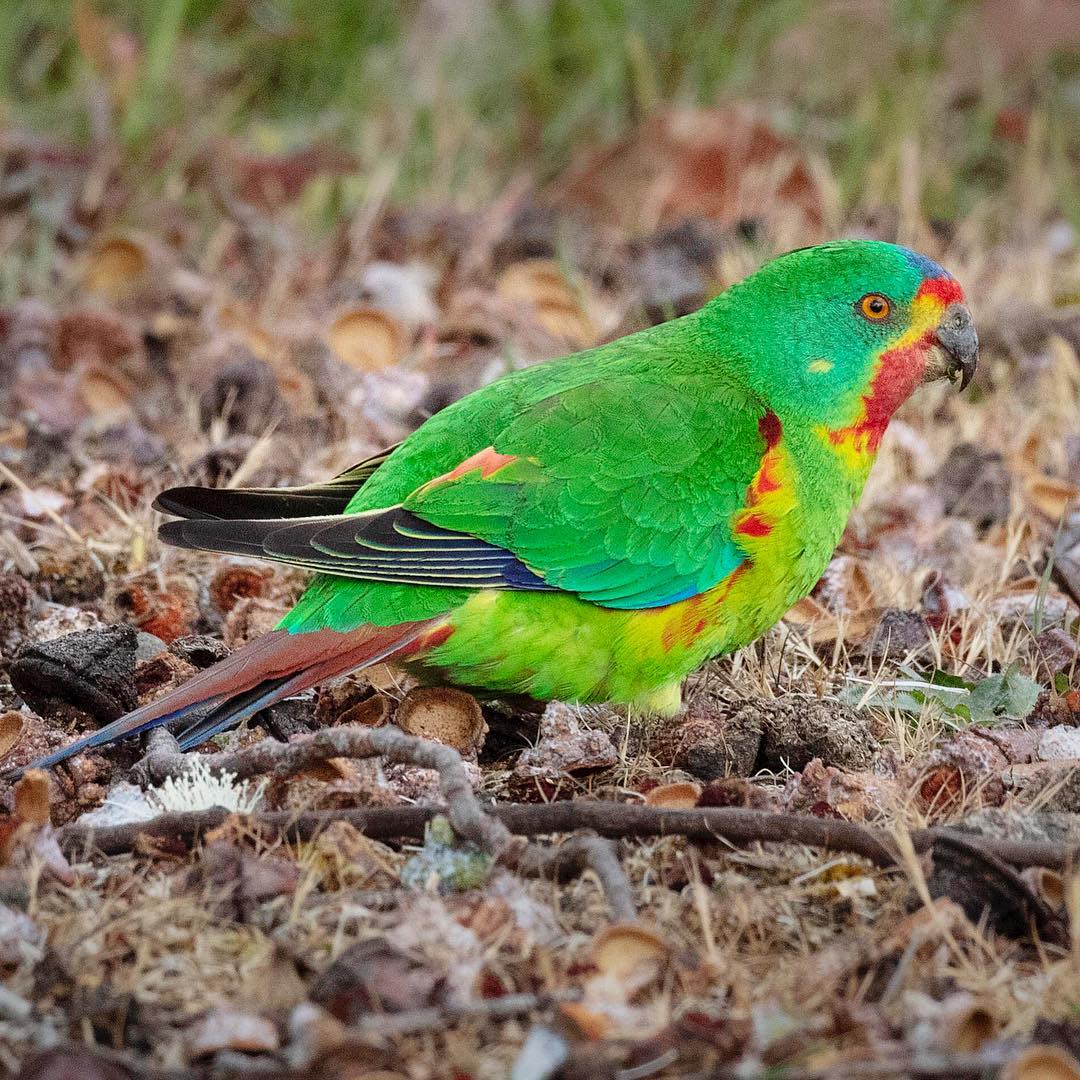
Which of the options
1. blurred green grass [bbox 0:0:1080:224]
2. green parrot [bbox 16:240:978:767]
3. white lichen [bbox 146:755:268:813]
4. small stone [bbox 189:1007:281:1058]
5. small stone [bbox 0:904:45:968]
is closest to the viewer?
small stone [bbox 189:1007:281:1058]

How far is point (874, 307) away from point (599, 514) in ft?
2.56

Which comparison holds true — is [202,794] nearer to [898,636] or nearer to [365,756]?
[365,756]

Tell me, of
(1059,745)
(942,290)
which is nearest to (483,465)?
(942,290)

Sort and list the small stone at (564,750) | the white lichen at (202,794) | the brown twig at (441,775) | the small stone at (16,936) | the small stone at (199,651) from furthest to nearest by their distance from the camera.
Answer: the small stone at (199,651) < the small stone at (564,750) < the white lichen at (202,794) < the brown twig at (441,775) < the small stone at (16,936)

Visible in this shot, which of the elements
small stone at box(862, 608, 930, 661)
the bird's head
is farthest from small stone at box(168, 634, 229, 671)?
small stone at box(862, 608, 930, 661)

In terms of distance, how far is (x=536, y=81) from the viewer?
633cm

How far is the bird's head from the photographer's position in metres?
3.25

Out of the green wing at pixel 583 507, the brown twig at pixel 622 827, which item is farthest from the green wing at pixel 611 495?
the brown twig at pixel 622 827

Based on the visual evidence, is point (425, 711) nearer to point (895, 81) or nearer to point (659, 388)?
point (659, 388)

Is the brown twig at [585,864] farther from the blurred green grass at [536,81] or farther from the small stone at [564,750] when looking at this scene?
the blurred green grass at [536,81]

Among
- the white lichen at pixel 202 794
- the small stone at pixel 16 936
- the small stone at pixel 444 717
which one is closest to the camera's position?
the small stone at pixel 16 936

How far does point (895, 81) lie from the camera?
6.26 meters

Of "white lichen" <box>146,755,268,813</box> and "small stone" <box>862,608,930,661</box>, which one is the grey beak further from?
"white lichen" <box>146,755,268,813</box>

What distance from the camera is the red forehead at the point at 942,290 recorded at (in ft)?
10.8
